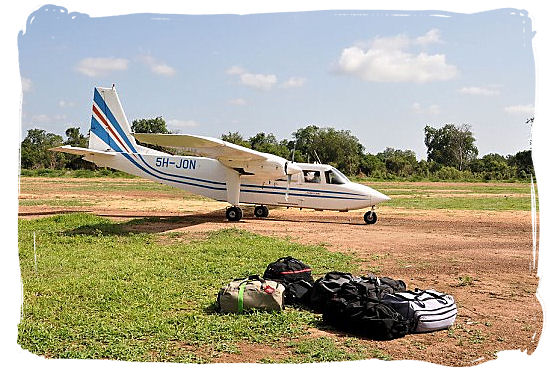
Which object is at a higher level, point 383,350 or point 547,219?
point 547,219

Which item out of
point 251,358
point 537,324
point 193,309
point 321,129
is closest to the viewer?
point 537,324

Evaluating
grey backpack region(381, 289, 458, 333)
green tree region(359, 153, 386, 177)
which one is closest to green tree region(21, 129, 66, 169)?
grey backpack region(381, 289, 458, 333)

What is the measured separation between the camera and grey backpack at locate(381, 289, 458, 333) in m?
5.26

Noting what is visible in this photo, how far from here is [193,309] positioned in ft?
20.6

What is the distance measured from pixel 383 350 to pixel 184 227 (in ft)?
35.7

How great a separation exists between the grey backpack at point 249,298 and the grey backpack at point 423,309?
4.14 ft

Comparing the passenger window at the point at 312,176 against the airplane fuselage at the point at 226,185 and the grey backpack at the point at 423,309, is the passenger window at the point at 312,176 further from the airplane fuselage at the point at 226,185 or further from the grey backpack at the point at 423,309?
the grey backpack at the point at 423,309

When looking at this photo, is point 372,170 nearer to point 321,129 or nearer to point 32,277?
point 321,129

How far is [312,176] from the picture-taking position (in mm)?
17766

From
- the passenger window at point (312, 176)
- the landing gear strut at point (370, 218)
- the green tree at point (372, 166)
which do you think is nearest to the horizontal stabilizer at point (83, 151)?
the passenger window at point (312, 176)

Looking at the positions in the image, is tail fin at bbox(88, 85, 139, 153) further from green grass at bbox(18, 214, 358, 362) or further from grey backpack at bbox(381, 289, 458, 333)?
grey backpack at bbox(381, 289, 458, 333)

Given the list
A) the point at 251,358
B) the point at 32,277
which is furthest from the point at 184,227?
the point at 251,358

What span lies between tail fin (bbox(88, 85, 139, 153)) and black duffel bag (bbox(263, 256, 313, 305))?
13519 mm

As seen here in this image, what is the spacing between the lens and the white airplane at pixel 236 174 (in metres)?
17.4
